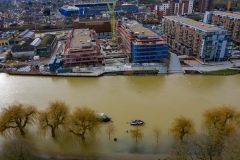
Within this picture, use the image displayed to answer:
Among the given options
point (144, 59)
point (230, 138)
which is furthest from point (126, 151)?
point (144, 59)

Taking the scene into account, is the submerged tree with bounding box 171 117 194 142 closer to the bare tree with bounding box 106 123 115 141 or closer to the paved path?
the bare tree with bounding box 106 123 115 141

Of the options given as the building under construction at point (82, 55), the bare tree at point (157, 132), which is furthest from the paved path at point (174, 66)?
the bare tree at point (157, 132)

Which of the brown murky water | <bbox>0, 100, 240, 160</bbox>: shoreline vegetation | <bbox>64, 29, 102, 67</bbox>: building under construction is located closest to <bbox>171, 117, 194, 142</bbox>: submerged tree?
<bbox>0, 100, 240, 160</bbox>: shoreline vegetation

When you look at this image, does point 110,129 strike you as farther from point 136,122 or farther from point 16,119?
point 16,119

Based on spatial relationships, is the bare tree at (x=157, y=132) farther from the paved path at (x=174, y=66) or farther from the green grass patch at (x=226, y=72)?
the green grass patch at (x=226, y=72)

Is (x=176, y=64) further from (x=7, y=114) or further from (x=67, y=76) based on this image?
(x=7, y=114)
